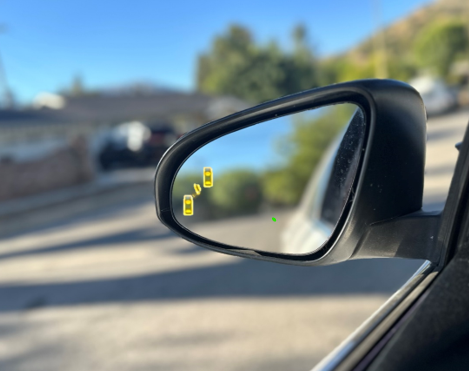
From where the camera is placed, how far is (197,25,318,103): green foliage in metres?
15.2

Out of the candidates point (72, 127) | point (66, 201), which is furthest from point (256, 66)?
point (72, 127)

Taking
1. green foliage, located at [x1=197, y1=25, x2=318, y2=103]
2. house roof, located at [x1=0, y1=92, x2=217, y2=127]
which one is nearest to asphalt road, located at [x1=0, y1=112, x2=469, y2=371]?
green foliage, located at [x1=197, y1=25, x2=318, y2=103]

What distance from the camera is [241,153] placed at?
3.30m

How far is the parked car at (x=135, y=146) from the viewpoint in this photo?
895 inches

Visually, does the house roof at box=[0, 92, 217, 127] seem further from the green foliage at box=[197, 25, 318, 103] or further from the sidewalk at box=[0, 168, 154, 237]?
the sidewalk at box=[0, 168, 154, 237]

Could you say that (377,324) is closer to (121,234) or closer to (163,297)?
(163,297)

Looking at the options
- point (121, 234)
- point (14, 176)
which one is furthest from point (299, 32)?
point (121, 234)

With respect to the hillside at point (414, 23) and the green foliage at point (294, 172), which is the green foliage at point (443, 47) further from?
the green foliage at point (294, 172)

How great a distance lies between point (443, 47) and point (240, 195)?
77.1ft

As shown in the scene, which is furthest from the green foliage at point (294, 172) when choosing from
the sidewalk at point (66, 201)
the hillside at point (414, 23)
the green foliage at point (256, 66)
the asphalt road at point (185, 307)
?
the hillside at point (414, 23)

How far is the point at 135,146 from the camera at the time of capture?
82.0ft

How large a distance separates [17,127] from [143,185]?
878 centimetres

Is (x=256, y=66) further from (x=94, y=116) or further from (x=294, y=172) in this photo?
(x=94, y=116)

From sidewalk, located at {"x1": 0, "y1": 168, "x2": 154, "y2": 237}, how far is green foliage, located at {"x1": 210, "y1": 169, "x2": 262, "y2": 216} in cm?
486
